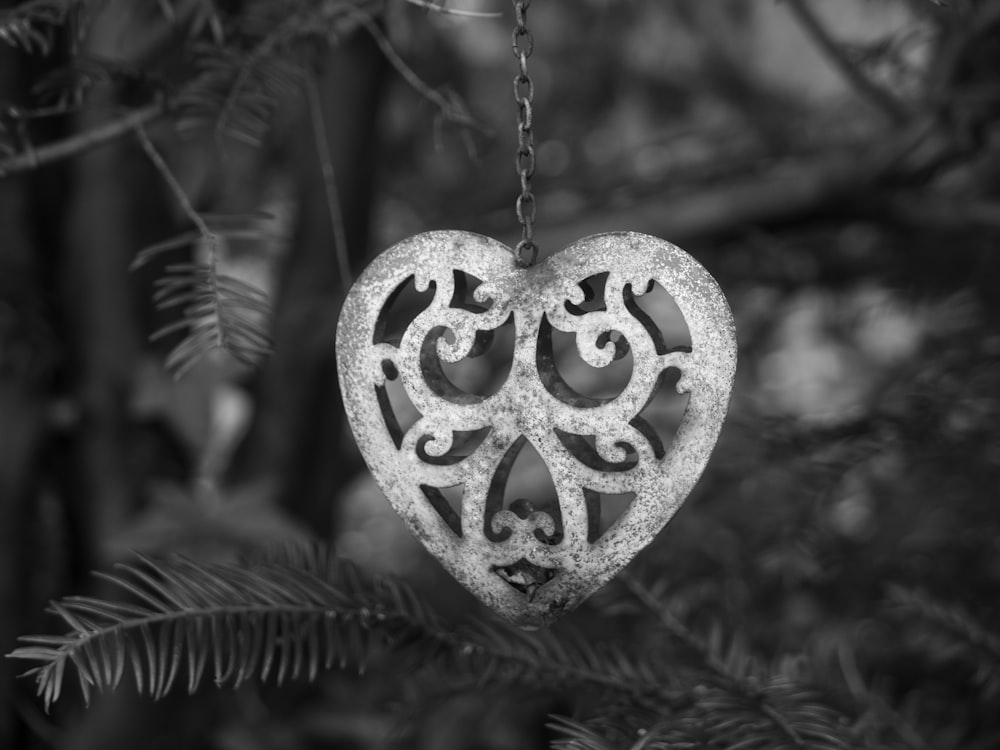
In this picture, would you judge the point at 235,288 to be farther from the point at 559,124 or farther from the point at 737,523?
the point at 559,124

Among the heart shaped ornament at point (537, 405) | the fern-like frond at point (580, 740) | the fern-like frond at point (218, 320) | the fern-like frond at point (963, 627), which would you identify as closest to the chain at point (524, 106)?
the heart shaped ornament at point (537, 405)

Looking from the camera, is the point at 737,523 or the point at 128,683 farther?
the point at 737,523

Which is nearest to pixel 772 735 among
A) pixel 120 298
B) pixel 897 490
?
pixel 120 298

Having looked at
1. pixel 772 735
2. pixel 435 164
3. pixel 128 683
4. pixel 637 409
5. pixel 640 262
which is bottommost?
pixel 128 683

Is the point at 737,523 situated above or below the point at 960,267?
below

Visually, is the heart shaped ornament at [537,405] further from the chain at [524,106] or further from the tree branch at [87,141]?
the tree branch at [87,141]

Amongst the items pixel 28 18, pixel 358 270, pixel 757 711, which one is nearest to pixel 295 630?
pixel 757 711

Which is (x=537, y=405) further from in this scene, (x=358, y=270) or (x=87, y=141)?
(x=358, y=270)

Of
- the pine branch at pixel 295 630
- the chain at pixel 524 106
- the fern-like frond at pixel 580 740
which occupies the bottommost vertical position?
the fern-like frond at pixel 580 740
